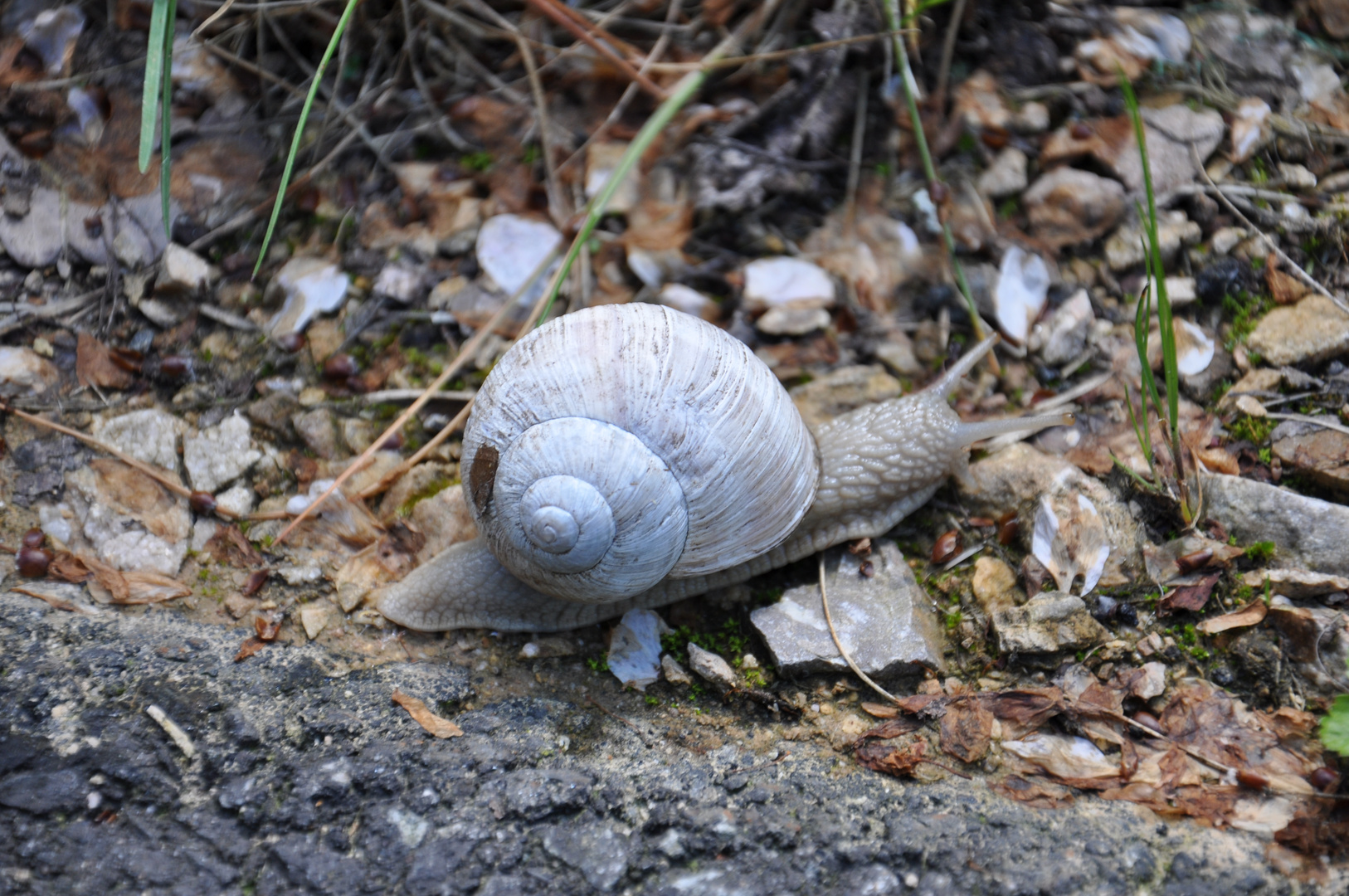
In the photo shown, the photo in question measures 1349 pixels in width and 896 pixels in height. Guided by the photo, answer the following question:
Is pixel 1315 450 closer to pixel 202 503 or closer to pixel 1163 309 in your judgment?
pixel 1163 309

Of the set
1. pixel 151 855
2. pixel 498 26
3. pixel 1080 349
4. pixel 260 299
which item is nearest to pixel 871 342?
pixel 1080 349

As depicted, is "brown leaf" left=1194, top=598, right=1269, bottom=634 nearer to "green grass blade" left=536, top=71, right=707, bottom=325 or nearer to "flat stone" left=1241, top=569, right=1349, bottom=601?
"flat stone" left=1241, top=569, right=1349, bottom=601

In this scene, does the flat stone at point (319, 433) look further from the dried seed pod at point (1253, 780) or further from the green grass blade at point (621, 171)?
the dried seed pod at point (1253, 780)

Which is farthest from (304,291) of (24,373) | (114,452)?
(24,373)

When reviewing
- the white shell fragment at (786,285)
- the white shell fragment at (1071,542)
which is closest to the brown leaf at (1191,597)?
the white shell fragment at (1071,542)

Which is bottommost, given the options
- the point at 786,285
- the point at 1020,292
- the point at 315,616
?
the point at 315,616

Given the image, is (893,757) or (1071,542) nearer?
(893,757)
